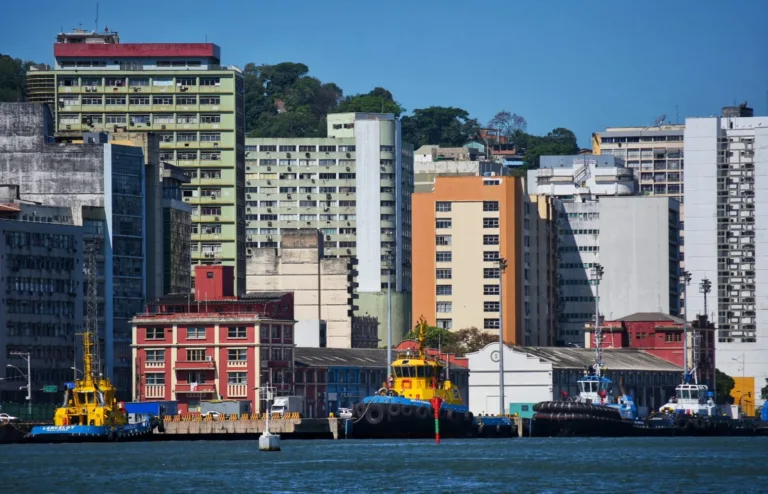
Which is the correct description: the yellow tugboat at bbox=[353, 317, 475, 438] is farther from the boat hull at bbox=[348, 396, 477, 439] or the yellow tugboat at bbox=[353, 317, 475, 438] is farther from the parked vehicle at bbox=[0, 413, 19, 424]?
the parked vehicle at bbox=[0, 413, 19, 424]

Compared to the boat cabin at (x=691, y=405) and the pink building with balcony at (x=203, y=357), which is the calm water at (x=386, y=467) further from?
the boat cabin at (x=691, y=405)

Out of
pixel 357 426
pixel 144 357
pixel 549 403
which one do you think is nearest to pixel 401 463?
pixel 357 426

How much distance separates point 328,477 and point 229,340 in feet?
234

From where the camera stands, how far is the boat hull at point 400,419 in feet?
560

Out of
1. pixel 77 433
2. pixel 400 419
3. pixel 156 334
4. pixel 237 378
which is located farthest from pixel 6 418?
pixel 400 419

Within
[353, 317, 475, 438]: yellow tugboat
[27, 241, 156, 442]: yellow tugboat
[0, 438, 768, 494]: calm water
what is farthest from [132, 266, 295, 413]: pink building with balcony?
[27, 241, 156, 442]: yellow tugboat

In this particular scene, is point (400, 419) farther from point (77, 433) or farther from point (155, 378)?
point (155, 378)

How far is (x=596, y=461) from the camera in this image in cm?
14162

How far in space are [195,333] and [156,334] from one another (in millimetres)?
4013

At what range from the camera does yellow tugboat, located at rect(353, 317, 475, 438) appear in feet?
561

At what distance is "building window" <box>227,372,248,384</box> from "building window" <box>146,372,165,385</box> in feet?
20.9

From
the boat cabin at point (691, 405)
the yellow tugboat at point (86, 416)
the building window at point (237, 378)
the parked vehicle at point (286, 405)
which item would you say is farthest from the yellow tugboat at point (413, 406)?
the boat cabin at point (691, 405)

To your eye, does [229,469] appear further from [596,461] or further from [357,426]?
[357,426]

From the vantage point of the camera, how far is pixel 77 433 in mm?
168000
